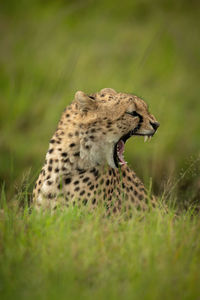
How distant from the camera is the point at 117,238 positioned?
3.31m

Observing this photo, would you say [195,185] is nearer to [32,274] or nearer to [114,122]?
[114,122]

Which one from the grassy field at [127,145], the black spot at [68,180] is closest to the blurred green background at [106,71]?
the grassy field at [127,145]

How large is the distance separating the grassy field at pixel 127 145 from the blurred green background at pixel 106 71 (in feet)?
0.10

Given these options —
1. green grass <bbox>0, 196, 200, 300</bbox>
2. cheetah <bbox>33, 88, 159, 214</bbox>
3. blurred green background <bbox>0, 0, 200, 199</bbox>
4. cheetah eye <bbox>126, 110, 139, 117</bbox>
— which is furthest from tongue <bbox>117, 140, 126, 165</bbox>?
blurred green background <bbox>0, 0, 200, 199</bbox>

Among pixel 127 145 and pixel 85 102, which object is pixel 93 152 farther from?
pixel 127 145

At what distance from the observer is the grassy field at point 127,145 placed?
115 inches

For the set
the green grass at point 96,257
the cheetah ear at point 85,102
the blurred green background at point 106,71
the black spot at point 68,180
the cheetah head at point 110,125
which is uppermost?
the blurred green background at point 106,71

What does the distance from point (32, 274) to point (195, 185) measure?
8.46 feet

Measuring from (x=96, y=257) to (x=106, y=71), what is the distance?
9128mm

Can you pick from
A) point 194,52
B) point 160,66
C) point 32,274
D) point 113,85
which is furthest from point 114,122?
point 194,52

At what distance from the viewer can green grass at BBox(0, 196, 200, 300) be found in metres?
2.79

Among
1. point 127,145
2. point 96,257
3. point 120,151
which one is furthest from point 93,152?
point 127,145

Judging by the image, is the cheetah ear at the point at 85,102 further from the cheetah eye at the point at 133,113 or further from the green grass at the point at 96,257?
the green grass at the point at 96,257

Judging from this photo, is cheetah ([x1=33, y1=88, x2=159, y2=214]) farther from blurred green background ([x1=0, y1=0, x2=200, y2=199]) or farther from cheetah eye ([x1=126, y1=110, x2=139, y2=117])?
blurred green background ([x1=0, y1=0, x2=200, y2=199])
